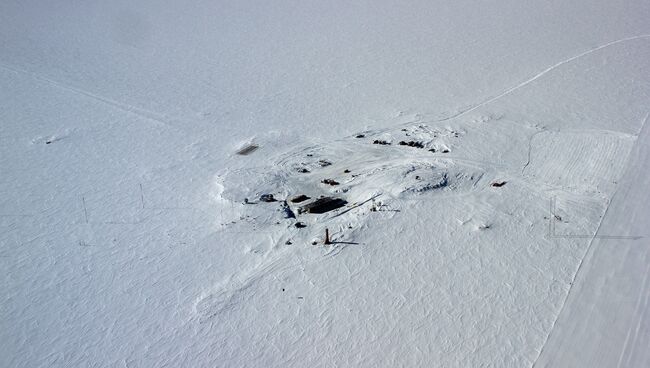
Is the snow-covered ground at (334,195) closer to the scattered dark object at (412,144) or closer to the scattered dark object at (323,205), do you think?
the scattered dark object at (412,144)

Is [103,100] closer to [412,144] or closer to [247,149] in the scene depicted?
[247,149]

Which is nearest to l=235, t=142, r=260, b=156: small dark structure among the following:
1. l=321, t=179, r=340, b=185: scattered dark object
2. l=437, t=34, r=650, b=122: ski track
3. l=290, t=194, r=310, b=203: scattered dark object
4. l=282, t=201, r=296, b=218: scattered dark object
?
l=321, t=179, r=340, b=185: scattered dark object

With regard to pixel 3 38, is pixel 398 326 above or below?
below

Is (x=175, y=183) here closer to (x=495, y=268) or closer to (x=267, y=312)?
(x=267, y=312)

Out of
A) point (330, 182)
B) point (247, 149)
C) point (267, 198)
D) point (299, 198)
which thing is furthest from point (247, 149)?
point (299, 198)

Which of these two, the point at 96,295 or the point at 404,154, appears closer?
the point at 96,295

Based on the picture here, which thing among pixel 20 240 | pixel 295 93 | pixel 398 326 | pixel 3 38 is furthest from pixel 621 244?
pixel 3 38
